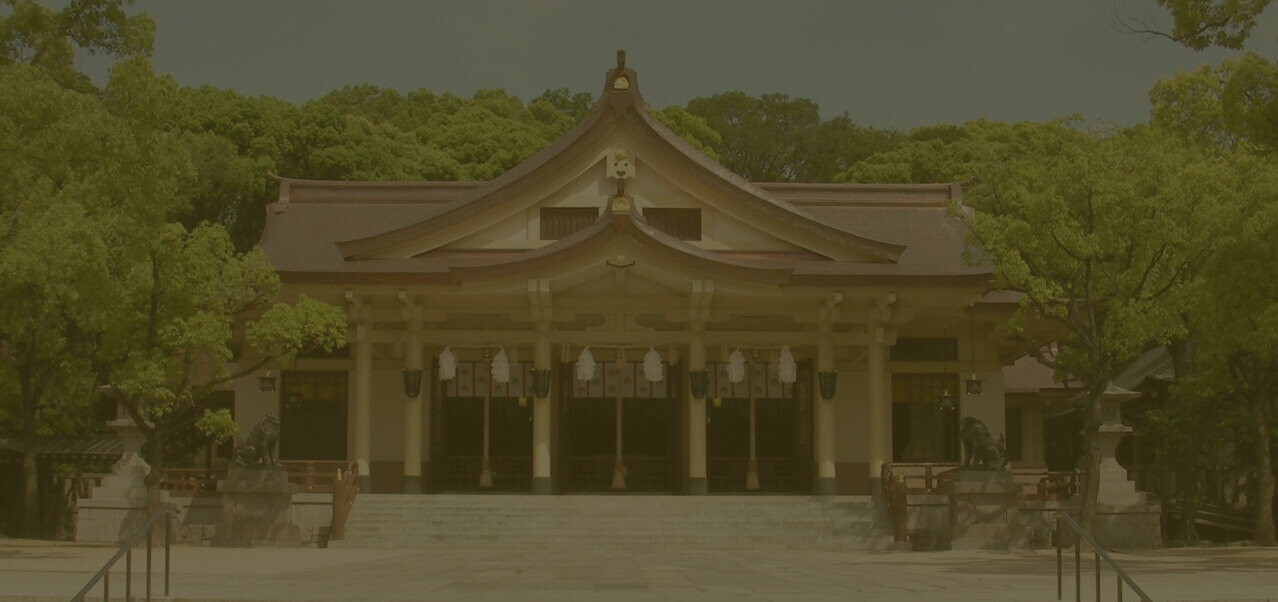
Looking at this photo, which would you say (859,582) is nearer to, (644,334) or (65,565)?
(65,565)

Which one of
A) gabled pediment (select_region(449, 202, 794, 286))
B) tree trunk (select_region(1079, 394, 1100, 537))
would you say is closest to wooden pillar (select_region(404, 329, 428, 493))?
gabled pediment (select_region(449, 202, 794, 286))

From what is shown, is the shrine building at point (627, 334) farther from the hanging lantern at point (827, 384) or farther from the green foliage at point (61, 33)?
the green foliage at point (61, 33)

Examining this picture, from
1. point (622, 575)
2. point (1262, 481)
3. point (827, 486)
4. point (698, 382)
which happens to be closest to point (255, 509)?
point (698, 382)

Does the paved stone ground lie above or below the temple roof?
below

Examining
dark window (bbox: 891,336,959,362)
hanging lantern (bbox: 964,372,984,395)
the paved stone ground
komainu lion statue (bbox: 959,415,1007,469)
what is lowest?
the paved stone ground

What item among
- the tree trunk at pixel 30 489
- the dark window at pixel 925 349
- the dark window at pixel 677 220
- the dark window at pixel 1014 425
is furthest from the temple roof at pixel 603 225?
the dark window at pixel 1014 425

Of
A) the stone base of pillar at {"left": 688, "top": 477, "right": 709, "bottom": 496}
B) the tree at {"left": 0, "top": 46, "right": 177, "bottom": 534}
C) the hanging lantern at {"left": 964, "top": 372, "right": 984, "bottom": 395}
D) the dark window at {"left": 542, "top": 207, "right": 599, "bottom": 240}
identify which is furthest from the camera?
the dark window at {"left": 542, "top": 207, "right": 599, "bottom": 240}

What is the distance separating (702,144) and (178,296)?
120 ft

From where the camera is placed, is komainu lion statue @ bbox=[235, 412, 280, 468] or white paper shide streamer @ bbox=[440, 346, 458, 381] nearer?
komainu lion statue @ bbox=[235, 412, 280, 468]

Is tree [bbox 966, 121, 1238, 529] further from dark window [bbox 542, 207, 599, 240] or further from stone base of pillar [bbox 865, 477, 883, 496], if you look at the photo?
dark window [bbox 542, 207, 599, 240]

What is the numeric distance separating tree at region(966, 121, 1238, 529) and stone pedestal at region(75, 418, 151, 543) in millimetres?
16226

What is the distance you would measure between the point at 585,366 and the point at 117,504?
9.35 metres

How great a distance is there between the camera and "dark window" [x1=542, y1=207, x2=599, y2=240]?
1146 inches

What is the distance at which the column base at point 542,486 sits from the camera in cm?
2700
